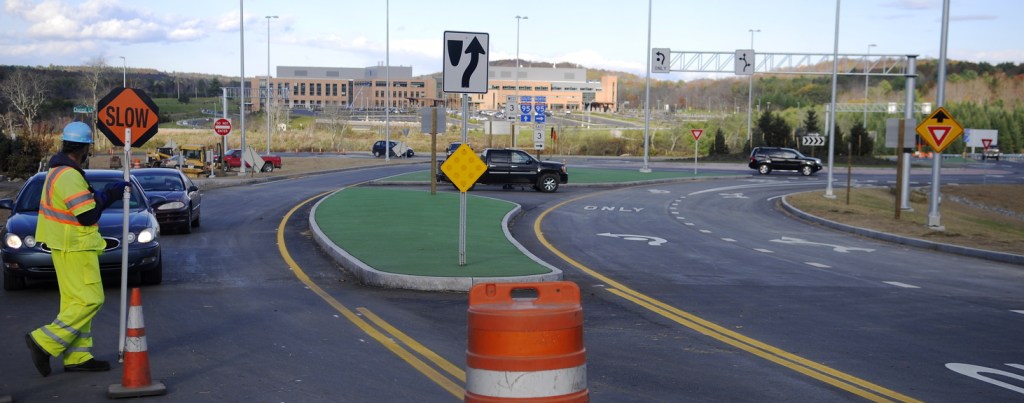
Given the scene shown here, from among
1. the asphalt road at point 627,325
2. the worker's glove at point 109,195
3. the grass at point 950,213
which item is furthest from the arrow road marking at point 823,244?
the worker's glove at point 109,195

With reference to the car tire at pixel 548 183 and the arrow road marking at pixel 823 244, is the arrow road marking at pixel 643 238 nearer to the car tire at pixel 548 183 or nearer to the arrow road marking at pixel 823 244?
the arrow road marking at pixel 823 244

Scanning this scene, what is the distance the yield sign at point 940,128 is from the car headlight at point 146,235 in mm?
18910

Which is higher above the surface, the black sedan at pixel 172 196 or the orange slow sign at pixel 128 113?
the orange slow sign at pixel 128 113

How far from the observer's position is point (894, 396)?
750 cm

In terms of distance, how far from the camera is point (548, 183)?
37281 mm

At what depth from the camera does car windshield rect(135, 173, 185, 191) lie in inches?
818

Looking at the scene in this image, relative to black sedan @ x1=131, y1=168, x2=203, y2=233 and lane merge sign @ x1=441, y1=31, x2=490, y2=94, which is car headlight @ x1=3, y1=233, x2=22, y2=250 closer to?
lane merge sign @ x1=441, y1=31, x2=490, y2=94

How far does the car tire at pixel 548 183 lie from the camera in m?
37.3

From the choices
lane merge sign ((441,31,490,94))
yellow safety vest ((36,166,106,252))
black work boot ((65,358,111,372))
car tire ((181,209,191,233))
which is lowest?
car tire ((181,209,191,233))

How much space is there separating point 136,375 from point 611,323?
5.09 m

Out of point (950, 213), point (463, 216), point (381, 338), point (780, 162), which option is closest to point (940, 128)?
point (950, 213)

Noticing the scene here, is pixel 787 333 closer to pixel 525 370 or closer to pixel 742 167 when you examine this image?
pixel 525 370

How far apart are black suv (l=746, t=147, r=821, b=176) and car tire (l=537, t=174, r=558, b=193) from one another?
2400 centimetres

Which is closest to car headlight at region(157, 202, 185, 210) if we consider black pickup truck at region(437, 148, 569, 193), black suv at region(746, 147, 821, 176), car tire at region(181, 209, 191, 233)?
car tire at region(181, 209, 191, 233)
